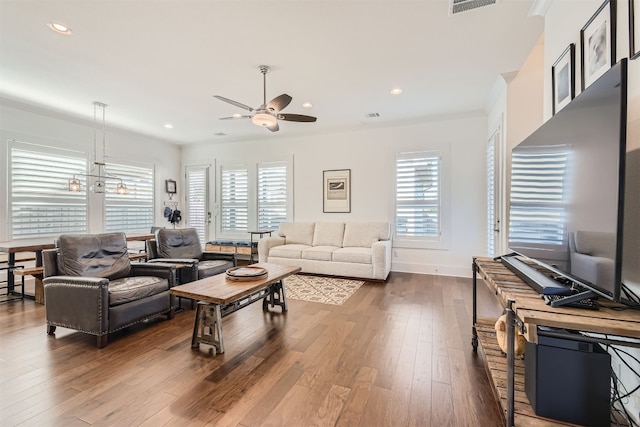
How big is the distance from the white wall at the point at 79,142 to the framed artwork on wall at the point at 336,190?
400 cm

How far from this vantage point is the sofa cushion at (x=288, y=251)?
5.11 metres

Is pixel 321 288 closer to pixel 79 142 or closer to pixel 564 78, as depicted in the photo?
pixel 564 78

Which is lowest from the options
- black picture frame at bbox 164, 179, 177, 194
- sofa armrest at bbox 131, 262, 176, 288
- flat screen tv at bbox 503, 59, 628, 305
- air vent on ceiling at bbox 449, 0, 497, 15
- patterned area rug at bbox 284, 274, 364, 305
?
patterned area rug at bbox 284, 274, 364, 305

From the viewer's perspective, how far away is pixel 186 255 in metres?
4.03

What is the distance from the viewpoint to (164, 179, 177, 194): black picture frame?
22.6 ft

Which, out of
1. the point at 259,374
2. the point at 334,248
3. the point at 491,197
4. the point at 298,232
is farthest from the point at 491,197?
the point at 259,374

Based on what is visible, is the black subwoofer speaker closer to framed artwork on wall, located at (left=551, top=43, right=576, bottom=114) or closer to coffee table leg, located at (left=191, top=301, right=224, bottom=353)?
framed artwork on wall, located at (left=551, top=43, right=576, bottom=114)

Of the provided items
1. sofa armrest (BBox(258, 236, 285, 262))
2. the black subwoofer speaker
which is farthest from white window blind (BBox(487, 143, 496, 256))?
sofa armrest (BBox(258, 236, 285, 262))

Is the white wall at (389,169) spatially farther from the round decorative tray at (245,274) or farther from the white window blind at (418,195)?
the round decorative tray at (245,274)

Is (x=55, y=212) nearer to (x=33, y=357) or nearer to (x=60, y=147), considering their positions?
(x=60, y=147)

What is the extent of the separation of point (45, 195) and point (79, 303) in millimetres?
3595

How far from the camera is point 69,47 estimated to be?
2.85 m

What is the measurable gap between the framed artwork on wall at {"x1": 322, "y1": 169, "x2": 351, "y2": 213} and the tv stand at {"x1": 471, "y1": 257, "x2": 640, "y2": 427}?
3871mm

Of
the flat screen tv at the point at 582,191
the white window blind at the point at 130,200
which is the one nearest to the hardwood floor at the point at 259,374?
the flat screen tv at the point at 582,191
